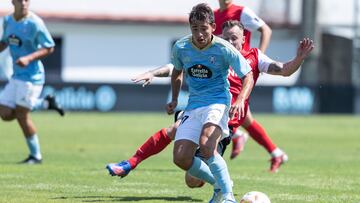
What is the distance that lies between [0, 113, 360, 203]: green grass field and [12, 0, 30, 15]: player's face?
2.06 m

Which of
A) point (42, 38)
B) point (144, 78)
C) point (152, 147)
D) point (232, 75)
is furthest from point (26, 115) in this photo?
point (144, 78)

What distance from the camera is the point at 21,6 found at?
45.1ft

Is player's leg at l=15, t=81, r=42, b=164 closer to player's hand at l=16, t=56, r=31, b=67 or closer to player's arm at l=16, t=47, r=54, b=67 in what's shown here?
player's arm at l=16, t=47, r=54, b=67

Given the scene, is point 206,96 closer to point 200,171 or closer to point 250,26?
point 200,171

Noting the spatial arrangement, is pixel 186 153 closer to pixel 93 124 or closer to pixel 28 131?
pixel 28 131

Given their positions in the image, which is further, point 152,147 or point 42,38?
point 42,38

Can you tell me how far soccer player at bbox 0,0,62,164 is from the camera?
13.8m

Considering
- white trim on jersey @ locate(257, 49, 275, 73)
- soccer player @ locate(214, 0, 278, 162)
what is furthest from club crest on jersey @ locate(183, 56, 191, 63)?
soccer player @ locate(214, 0, 278, 162)

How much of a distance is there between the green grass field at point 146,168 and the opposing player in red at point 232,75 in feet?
0.95

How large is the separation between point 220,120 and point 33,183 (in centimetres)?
276

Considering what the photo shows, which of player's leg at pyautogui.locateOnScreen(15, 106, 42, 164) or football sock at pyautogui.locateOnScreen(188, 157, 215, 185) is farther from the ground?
football sock at pyautogui.locateOnScreen(188, 157, 215, 185)

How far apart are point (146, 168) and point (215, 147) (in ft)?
15.0

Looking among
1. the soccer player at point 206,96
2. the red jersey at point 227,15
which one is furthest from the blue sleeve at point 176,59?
the red jersey at point 227,15

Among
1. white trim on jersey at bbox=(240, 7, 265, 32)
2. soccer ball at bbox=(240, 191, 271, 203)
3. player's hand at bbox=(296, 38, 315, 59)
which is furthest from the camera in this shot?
white trim on jersey at bbox=(240, 7, 265, 32)
